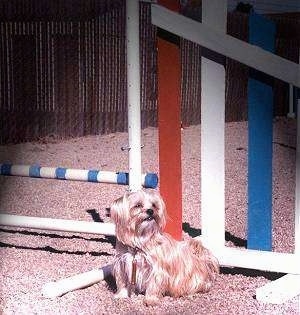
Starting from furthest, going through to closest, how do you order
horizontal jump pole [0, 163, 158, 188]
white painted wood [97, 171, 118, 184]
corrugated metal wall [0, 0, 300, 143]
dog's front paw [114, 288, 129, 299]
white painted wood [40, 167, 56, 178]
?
corrugated metal wall [0, 0, 300, 143], white painted wood [40, 167, 56, 178], white painted wood [97, 171, 118, 184], horizontal jump pole [0, 163, 158, 188], dog's front paw [114, 288, 129, 299]

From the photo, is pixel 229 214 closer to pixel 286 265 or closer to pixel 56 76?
pixel 286 265

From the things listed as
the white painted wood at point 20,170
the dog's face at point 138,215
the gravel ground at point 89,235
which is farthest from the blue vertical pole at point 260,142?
the white painted wood at point 20,170

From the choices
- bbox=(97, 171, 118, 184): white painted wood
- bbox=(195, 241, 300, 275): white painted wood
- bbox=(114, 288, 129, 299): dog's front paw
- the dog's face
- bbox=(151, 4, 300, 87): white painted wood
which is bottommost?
bbox=(114, 288, 129, 299): dog's front paw

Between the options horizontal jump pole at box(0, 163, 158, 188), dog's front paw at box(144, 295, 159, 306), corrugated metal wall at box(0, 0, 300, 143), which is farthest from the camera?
corrugated metal wall at box(0, 0, 300, 143)

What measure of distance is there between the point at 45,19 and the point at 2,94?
1.47 metres

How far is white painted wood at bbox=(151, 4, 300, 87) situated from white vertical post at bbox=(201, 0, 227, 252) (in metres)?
0.09

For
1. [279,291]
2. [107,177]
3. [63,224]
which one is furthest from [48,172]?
[279,291]

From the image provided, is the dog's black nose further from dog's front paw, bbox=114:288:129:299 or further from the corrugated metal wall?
the corrugated metal wall

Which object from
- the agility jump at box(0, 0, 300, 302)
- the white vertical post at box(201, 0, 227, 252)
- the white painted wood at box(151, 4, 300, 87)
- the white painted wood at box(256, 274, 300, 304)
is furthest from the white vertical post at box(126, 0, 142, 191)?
the white painted wood at box(256, 274, 300, 304)

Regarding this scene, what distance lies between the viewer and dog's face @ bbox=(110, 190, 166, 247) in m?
3.88

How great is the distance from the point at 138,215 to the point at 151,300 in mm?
511

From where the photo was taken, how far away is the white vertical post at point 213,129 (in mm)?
4191

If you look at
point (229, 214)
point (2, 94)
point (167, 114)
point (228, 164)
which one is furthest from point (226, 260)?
point (2, 94)

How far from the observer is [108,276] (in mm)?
4539
